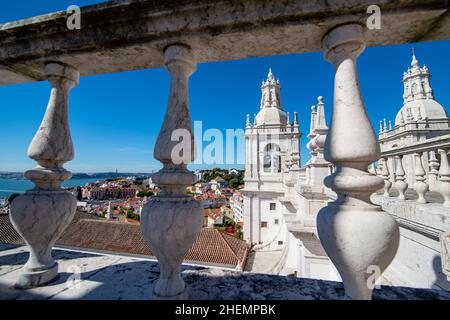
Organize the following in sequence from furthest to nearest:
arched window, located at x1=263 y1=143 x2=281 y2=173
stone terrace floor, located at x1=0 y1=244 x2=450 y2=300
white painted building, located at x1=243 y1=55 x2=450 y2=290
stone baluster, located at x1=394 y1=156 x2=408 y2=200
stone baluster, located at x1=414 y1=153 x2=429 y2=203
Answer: arched window, located at x1=263 y1=143 x2=281 y2=173 < stone baluster, located at x1=394 y1=156 x2=408 y2=200 < stone baluster, located at x1=414 y1=153 x2=429 y2=203 < white painted building, located at x1=243 y1=55 x2=450 y2=290 < stone terrace floor, located at x1=0 y1=244 x2=450 y2=300

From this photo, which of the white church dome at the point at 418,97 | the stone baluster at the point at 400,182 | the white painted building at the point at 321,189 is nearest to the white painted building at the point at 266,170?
the white painted building at the point at 321,189

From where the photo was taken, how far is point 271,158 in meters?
29.9

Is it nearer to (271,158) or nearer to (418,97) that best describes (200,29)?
(271,158)

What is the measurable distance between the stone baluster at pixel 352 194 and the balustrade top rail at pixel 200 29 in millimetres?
259

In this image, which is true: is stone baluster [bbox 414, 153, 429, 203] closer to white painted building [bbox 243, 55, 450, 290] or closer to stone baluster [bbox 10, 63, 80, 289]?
white painted building [bbox 243, 55, 450, 290]

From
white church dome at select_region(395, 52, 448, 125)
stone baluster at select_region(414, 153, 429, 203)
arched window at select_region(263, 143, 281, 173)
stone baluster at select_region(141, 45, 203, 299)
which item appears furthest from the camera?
arched window at select_region(263, 143, 281, 173)

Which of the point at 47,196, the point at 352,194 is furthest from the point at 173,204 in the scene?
the point at 47,196

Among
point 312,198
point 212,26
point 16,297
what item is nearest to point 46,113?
point 16,297

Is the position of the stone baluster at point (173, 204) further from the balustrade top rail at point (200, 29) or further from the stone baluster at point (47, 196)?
the stone baluster at point (47, 196)

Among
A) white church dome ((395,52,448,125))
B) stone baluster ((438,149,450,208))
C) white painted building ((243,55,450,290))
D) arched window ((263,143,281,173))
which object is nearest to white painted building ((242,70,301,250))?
arched window ((263,143,281,173))

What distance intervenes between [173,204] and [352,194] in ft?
3.65

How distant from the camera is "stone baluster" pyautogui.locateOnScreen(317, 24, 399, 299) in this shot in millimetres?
1139

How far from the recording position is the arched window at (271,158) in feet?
96.7

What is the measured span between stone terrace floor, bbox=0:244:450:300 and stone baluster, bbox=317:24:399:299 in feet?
2.02
